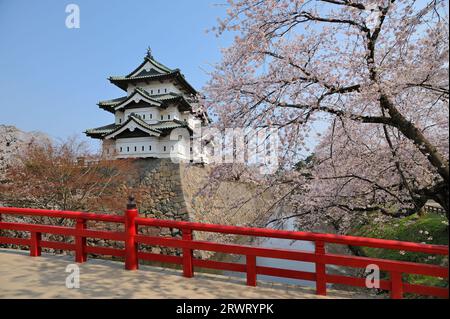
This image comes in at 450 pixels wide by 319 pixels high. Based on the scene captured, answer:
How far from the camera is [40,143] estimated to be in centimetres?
1170

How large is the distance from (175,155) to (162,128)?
6.63ft

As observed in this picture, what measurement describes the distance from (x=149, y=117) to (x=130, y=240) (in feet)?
50.4

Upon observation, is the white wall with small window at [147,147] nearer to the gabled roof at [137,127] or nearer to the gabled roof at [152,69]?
the gabled roof at [137,127]

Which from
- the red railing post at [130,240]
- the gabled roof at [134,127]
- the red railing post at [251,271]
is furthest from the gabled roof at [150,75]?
the red railing post at [251,271]

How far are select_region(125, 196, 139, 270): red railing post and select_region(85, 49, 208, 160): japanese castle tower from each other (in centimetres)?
1150

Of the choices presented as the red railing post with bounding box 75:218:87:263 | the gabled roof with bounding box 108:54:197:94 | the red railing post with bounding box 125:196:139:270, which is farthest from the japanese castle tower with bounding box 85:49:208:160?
the red railing post with bounding box 125:196:139:270

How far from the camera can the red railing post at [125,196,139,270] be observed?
4258 millimetres

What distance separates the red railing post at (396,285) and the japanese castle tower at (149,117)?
13503 mm

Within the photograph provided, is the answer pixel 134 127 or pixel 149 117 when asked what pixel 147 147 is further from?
pixel 149 117

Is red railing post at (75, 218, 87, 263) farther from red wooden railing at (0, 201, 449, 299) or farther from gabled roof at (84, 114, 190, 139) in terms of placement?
gabled roof at (84, 114, 190, 139)

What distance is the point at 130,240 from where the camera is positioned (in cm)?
427
